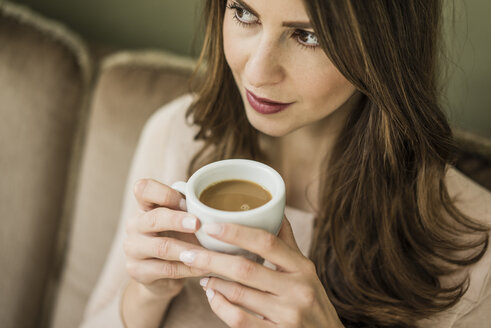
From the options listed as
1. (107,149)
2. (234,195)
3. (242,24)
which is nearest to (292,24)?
(242,24)

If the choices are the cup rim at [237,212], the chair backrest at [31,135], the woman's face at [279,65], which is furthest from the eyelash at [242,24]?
the chair backrest at [31,135]

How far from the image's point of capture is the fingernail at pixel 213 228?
64 centimetres

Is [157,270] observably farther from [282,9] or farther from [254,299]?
[282,9]

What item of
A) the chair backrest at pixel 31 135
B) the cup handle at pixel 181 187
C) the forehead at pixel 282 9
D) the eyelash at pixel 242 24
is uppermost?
the forehead at pixel 282 9

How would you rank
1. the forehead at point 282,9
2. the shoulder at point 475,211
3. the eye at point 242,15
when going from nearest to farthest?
1. the forehead at point 282,9
2. the eye at point 242,15
3. the shoulder at point 475,211

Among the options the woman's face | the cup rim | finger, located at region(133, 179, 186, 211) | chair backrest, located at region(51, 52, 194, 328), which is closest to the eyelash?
the woman's face

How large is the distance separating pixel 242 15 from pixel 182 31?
973mm

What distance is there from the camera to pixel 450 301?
1.02 meters

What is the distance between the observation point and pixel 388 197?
3.31 ft

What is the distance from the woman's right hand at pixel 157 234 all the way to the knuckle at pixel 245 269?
79mm

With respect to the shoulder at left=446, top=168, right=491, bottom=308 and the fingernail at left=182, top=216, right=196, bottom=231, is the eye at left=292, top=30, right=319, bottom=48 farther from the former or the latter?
the shoulder at left=446, top=168, right=491, bottom=308

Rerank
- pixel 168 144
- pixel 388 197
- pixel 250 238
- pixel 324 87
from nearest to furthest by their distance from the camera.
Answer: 1. pixel 250 238
2. pixel 324 87
3. pixel 388 197
4. pixel 168 144

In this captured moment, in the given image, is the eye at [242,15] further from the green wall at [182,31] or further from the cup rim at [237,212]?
the green wall at [182,31]

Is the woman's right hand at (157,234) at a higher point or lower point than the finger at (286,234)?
lower
